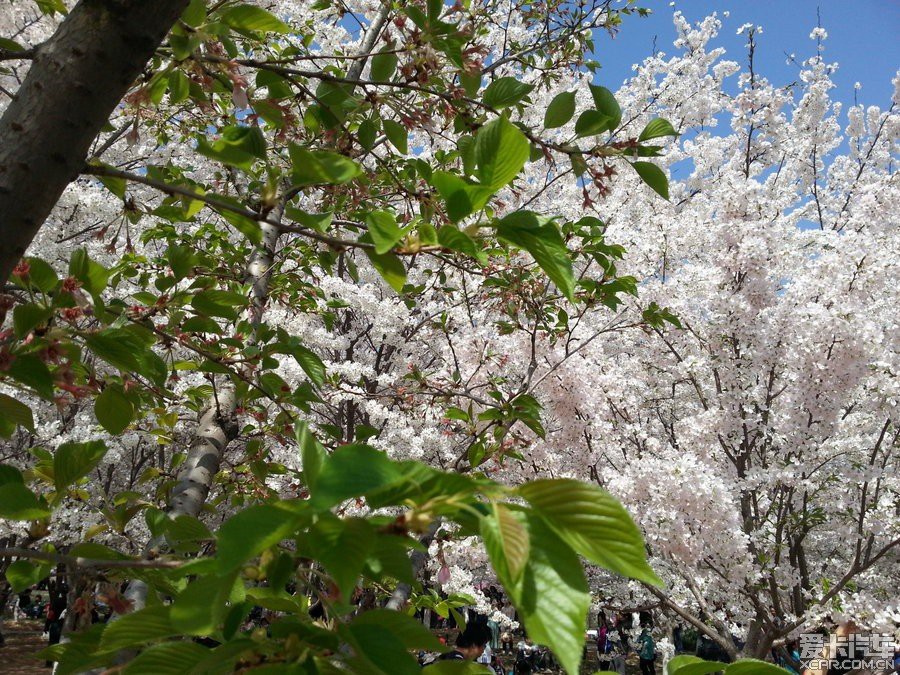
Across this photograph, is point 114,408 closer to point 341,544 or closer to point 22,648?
point 341,544

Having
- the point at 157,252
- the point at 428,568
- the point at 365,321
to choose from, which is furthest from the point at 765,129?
the point at 157,252

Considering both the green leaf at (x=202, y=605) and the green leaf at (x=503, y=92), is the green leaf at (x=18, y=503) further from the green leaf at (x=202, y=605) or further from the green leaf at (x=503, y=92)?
the green leaf at (x=503, y=92)

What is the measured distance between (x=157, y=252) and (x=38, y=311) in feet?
28.1

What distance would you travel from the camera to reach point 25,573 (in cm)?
100

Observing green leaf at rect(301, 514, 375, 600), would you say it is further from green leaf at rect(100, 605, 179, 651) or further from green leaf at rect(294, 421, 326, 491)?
green leaf at rect(100, 605, 179, 651)

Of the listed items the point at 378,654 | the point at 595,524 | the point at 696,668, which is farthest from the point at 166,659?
the point at 696,668

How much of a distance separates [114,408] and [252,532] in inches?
38.3

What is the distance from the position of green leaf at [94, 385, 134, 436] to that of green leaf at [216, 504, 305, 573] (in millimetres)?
942

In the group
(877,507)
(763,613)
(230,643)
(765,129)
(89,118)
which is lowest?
(230,643)

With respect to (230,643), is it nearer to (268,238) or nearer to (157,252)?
(268,238)

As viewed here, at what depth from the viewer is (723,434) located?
588 centimetres

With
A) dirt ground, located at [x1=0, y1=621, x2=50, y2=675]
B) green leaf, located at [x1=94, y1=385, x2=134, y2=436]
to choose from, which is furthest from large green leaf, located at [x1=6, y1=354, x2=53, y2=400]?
dirt ground, located at [x1=0, y1=621, x2=50, y2=675]

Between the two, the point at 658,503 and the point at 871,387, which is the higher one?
the point at 871,387

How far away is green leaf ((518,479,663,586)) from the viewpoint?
17.2 inches
